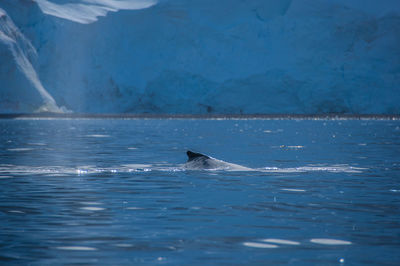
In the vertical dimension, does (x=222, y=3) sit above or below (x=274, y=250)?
above

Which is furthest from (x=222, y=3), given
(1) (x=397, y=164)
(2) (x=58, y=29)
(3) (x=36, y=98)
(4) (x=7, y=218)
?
(4) (x=7, y=218)

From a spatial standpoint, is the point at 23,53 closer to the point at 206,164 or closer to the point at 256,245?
the point at 206,164

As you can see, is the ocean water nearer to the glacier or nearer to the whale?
the whale

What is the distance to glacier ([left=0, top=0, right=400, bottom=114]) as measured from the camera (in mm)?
73750

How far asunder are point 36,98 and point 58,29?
8.12 metres

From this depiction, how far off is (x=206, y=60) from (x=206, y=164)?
58.1 meters

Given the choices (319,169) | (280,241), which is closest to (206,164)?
(319,169)

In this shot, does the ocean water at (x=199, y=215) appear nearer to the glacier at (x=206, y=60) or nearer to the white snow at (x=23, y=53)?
the glacier at (x=206, y=60)

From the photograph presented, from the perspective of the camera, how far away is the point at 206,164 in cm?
1783

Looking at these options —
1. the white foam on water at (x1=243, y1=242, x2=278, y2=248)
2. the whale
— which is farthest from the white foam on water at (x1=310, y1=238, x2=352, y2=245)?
the whale

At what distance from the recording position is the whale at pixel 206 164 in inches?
687

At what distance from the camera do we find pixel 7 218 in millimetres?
9336

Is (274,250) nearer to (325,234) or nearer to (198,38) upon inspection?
(325,234)

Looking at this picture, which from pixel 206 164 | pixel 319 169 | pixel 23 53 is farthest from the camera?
pixel 23 53
